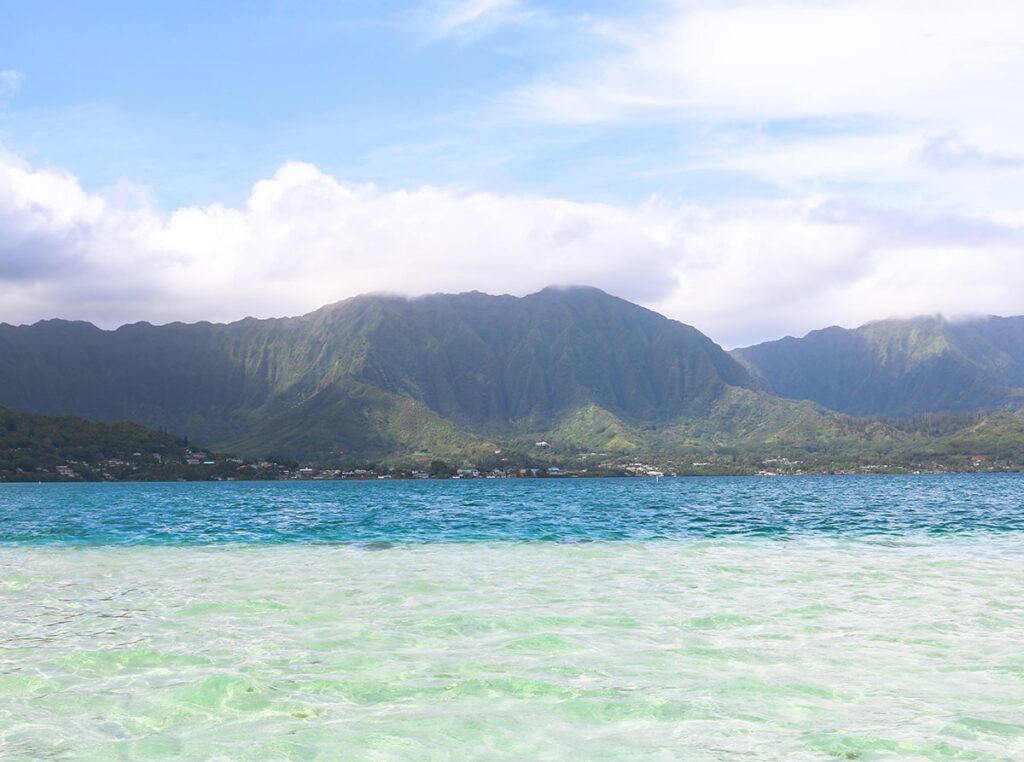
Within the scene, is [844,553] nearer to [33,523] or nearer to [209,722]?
[209,722]

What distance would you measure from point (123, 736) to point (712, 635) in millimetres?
12811

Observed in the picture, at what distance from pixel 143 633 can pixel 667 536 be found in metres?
35.4

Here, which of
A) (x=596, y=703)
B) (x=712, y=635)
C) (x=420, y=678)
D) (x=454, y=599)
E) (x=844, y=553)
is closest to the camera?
(x=596, y=703)

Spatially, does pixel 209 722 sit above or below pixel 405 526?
above

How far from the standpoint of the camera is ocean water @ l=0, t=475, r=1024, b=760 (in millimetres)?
12773

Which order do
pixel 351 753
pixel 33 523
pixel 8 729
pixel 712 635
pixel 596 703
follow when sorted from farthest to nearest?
pixel 33 523
pixel 712 635
pixel 596 703
pixel 8 729
pixel 351 753

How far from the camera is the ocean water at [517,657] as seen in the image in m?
12.8

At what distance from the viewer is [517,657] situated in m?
18.2

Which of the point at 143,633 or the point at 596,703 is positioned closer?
the point at 596,703

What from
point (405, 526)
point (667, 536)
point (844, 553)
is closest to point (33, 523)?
point (405, 526)

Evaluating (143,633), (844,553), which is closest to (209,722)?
(143,633)

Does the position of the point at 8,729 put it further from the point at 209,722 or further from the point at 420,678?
the point at 420,678

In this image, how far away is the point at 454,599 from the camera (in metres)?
26.1

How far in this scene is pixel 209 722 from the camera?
1371 centimetres
